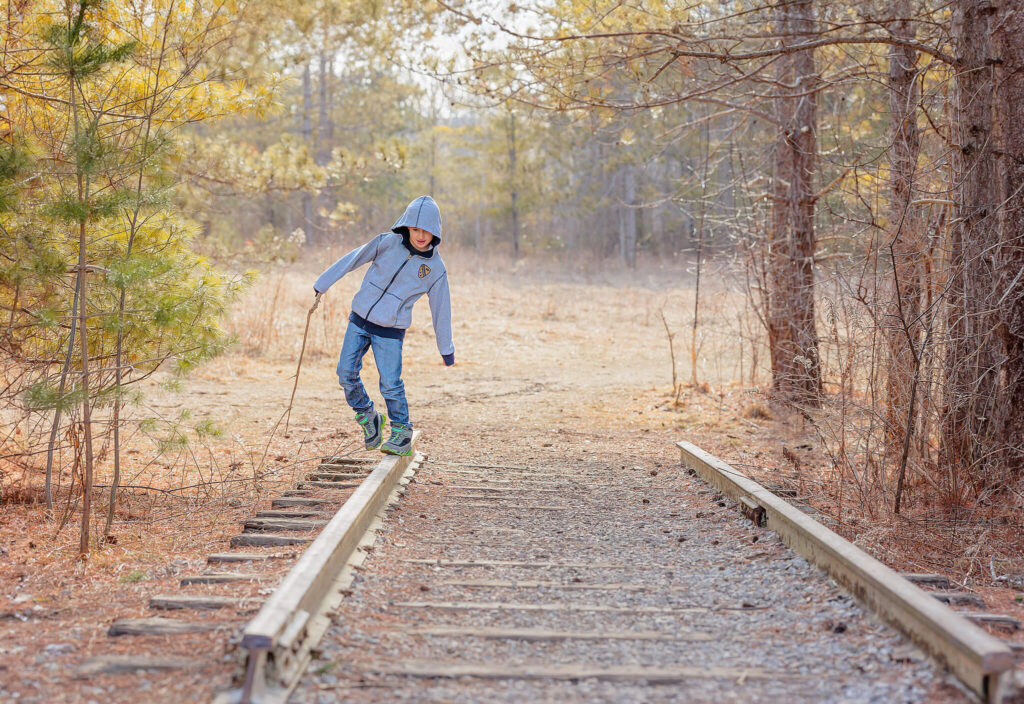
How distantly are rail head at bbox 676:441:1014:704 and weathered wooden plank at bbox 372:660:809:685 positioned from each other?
49 cm

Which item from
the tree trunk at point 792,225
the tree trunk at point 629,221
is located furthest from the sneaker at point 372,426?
the tree trunk at point 629,221

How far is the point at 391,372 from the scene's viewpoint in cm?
655

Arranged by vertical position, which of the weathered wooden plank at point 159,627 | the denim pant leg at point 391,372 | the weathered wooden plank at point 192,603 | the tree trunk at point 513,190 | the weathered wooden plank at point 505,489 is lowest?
the weathered wooden plank at point 505,489

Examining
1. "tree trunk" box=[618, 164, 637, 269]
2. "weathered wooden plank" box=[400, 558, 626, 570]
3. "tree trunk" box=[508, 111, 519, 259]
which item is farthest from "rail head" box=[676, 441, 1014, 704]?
"tree trunk" box=[618, 164, 637, 269]

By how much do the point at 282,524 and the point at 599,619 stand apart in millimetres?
2194

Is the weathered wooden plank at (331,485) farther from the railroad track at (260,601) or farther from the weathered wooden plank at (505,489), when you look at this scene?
the weathered wooden plank at (505,489)

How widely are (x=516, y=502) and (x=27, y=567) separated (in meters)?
3.12

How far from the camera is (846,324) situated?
6.14m

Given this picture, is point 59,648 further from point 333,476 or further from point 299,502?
point 333,476

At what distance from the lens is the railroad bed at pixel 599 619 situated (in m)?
3.13

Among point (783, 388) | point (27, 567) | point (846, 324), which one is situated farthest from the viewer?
point (783, 388)

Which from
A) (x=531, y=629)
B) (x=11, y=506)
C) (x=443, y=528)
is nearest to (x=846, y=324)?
(x=443, y=528)

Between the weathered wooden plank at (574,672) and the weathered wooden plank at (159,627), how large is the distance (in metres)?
0.73

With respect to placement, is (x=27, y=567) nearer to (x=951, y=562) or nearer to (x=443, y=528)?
(x=443, y=528)
